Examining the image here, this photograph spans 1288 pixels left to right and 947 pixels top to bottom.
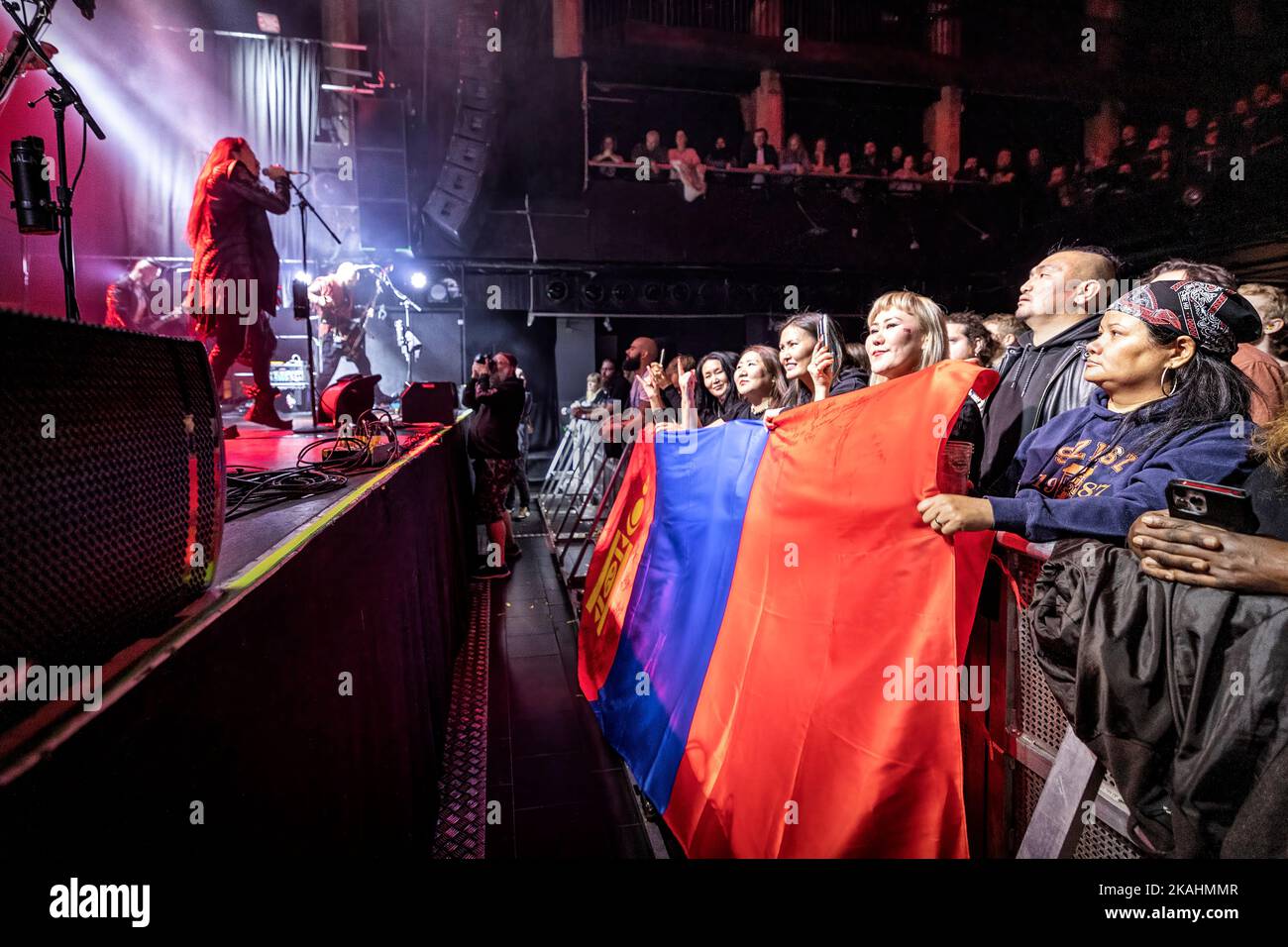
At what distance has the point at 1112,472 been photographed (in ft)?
5.29

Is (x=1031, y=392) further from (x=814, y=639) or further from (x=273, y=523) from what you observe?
(x=273, y=523)

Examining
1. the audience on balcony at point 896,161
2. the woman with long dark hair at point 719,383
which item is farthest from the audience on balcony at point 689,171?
the woman with long dark hair at point 719,383

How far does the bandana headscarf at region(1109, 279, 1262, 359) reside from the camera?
1602mm

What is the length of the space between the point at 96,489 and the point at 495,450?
4962 millimetres

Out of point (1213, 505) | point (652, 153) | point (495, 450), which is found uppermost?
point (652, 153)

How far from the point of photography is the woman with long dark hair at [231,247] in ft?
11.4

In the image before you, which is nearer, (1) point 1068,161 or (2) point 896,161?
(2) point 896,161

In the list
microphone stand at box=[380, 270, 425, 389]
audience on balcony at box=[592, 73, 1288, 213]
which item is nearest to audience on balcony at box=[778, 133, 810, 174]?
audience on balcony at box=[592, 73, 1288, 213]

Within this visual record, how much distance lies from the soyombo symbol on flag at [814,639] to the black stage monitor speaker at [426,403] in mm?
3198

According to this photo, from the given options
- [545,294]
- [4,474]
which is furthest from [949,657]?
[545,294]

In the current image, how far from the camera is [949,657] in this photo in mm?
1579

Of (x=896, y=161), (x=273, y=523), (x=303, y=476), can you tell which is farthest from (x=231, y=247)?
(x=896, y=161)

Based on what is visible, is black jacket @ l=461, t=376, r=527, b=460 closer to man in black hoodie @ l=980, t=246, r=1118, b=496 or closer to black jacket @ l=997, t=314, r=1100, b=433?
man in black hoodie @ l=980, t=246, r=1118, b=496

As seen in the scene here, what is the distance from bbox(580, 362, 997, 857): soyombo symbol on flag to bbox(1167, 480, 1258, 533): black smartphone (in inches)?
19.5
